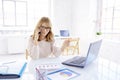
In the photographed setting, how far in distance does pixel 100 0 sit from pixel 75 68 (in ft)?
9.68

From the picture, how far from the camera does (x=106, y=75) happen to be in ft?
3.57

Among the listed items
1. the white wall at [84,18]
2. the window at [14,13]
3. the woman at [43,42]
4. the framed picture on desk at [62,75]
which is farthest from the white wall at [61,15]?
the framed picture on desk at [62,75]

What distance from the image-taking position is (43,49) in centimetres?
189

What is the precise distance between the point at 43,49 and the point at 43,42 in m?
0.09

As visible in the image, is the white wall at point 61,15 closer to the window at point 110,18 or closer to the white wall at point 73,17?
the white wall at point 73,17

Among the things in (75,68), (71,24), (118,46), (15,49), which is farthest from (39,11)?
(75,68)

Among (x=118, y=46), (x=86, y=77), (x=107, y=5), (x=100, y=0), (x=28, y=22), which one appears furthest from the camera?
(x=28, y=22)

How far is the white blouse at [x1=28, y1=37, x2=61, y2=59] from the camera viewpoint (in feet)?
5.74

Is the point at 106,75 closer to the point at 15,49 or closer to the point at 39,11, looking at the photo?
the point at 15,49

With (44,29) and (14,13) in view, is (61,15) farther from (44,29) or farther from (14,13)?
(44,29)

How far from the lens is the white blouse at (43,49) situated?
1.75 metres

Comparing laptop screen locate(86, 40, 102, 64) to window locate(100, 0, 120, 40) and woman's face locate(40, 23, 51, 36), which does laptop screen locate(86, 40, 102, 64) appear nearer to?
woman's face locate(40, 23, 51, 36)

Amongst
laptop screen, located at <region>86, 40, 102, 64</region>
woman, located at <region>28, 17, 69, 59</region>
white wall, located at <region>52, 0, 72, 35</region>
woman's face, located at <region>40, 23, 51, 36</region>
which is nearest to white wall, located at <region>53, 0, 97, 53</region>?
white wall, located at <region>52, 0, 72, 35</region>

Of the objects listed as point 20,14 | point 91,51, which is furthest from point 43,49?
point 20,14
